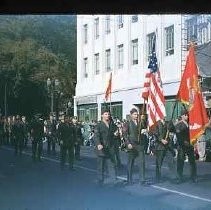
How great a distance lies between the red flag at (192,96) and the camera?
9.76 meters

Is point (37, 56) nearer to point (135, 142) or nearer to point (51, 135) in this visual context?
point (51, 135)

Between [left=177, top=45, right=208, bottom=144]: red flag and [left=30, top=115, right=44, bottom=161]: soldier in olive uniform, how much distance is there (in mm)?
1288

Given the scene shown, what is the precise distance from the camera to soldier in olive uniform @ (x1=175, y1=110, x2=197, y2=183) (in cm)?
984

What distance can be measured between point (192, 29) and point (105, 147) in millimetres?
1334

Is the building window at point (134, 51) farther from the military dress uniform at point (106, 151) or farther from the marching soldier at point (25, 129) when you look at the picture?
the marching soldier at point (25, 129)

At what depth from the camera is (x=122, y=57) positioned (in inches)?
396

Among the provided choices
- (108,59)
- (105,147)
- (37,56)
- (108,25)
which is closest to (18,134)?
(37,56)

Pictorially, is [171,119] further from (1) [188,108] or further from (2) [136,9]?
(2) [136,9]

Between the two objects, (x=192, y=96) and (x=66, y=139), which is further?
(x=66, y=139)

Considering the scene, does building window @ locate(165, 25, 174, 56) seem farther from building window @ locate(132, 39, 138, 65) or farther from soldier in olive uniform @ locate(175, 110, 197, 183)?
soldier in olive uniform @ locate(175, 110, 197, 183)

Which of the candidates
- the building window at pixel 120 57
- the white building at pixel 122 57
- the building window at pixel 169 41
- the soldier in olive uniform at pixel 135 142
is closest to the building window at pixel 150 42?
the white building at pixel 122 57

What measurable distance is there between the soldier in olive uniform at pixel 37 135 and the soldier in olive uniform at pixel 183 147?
1.24 m

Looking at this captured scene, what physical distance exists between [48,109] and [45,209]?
948 millimetres

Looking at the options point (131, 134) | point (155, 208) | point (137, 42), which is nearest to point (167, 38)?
point (137, 42)
